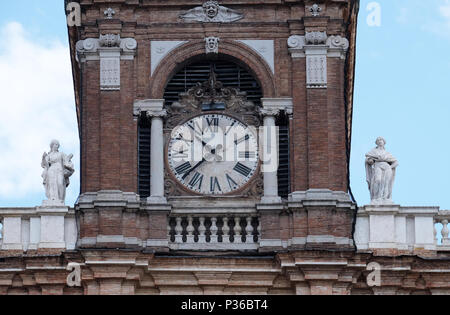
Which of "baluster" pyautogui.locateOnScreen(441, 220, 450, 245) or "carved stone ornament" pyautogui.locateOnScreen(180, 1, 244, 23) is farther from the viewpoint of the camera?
"carved stone ornament" pyautogui.locateOnScreen(180, 1, 244, 23)

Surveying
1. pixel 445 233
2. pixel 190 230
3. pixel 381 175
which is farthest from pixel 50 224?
pixel 445 233

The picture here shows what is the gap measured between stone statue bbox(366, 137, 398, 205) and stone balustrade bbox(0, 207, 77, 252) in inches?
205

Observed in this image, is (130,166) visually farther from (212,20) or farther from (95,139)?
(212,20)

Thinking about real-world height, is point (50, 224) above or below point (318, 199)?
below

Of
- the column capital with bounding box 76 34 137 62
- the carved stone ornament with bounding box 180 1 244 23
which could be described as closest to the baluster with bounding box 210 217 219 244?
the column capital with bounding box 76 34 137 62

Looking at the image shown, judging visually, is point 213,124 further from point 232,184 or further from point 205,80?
point 232,184

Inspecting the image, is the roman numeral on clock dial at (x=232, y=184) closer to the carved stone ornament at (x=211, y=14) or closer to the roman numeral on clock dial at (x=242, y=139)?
the roman numeral on clock dial at (x=242, y=139)

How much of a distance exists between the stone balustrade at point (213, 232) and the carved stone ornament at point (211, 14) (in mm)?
3710

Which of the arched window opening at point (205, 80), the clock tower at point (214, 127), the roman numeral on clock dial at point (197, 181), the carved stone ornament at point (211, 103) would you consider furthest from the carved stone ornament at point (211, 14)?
the roman numeral on clock dial at point (197, 181)

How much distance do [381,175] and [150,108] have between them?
423 cm

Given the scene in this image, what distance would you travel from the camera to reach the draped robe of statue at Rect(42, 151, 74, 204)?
121 ft

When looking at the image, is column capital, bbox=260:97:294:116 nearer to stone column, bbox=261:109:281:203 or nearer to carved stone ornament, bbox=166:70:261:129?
stone column, bbox=261:109:281:203

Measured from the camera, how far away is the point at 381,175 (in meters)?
36.9

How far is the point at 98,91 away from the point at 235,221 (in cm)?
337
